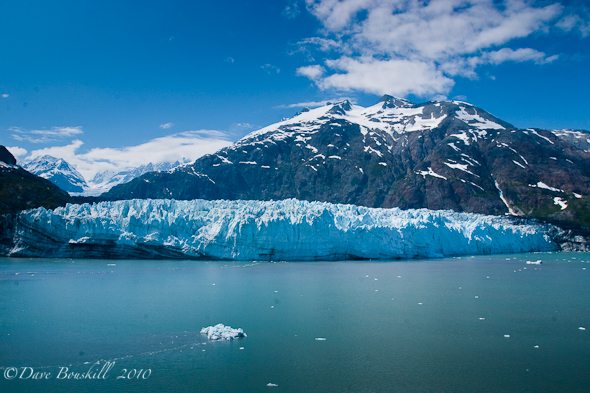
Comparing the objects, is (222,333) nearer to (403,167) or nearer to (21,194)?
(21,194)

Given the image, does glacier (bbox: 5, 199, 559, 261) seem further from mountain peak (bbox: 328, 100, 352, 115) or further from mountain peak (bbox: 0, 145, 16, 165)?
mountain peak (bbox: 328, 100, 352, 115)

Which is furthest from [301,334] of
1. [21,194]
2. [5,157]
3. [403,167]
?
[403,167]

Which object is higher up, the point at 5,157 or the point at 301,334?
the point at 5,157

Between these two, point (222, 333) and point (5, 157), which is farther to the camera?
point (5, 157)

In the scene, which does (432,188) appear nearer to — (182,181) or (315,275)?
(182,181)

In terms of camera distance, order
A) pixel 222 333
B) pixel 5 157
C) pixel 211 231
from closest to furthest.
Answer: pixel 222 333 → pixel 211 231 → pixel 5 157

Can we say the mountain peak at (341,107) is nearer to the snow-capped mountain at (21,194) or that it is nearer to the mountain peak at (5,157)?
the mountain peak at (5,157)

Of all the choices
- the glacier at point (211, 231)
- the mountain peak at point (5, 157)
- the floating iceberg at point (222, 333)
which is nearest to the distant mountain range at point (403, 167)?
the mountain peak at point (5, 157)
